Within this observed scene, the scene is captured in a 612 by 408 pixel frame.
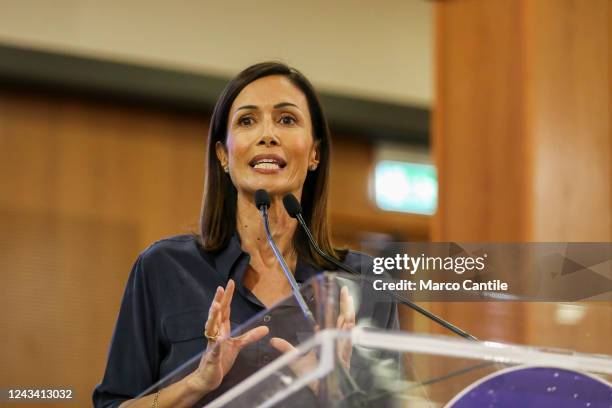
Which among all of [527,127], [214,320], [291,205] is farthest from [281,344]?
[527,127]

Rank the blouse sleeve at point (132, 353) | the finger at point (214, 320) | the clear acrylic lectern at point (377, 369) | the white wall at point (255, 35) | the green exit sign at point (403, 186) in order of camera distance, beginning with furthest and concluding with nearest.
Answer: the green exit sign at point (403, 186)
the white wall at point (255, 35)
the blouse sleeve at point (132, 353)
the finger at point (214, 320)
the clear acrylic lectern at point (377, 369)

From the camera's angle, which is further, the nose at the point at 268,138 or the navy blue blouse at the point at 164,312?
the nose at the point at 268,138

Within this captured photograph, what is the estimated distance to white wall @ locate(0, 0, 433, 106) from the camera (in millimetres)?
5387

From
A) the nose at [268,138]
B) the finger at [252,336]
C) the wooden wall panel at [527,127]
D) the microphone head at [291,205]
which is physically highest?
the wooden wall panel at [527,127]

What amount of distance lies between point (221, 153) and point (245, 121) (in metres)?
0.11

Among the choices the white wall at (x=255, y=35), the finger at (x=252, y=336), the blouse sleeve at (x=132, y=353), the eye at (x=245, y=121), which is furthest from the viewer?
the white wall at (x=255, y=35)

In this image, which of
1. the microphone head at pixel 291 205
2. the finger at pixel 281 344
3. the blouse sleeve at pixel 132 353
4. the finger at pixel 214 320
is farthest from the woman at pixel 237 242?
the finger at pixel 281 344

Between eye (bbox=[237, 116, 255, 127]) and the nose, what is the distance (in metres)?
0.04

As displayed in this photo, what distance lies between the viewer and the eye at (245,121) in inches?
85.7

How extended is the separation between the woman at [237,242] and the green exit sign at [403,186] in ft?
13.8

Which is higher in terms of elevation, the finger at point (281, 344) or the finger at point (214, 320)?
the finger at point (214, 320)

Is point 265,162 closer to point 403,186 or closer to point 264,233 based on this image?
point 264,233

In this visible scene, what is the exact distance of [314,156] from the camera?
7.57ft

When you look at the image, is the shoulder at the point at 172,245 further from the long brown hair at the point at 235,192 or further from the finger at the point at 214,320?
the finger at the point at 214,320
